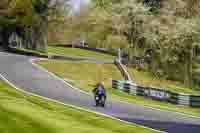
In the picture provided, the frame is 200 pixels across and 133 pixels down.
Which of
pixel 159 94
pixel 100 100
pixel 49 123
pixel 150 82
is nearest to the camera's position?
pixel 49 123

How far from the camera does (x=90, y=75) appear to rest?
58.5 metres

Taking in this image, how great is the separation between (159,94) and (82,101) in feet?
32.0

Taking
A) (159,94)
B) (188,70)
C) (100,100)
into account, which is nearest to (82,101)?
(100,100)

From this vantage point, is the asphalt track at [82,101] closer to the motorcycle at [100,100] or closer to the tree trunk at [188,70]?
the motorcycle at [100,100]

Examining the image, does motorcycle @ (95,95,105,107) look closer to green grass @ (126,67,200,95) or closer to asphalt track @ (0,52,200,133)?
asphalt track @ (0,52,200,133)

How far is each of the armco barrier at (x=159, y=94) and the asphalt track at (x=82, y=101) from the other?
5798 mm

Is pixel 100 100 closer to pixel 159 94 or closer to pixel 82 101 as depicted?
pixel 82 101

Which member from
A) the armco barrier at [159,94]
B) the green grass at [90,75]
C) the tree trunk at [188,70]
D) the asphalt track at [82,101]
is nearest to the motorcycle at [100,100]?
the asphalt track at [82,101]

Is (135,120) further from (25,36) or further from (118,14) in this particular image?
(25,36)

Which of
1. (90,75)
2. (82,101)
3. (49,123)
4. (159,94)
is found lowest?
(159,94)

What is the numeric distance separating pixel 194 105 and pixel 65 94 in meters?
11.8

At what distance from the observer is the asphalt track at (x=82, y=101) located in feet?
111

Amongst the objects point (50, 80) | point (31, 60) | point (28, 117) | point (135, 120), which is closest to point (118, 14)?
point (31, 60)

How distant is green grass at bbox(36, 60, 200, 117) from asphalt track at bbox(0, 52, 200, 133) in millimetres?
1739
